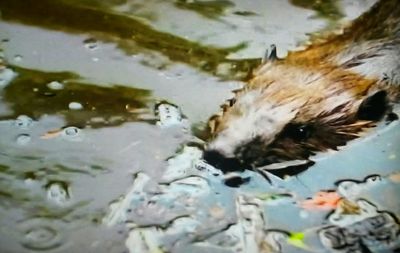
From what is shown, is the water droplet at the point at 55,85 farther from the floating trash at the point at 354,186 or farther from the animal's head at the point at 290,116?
the floating trash at the point at 354,186

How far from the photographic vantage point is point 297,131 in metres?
0.88

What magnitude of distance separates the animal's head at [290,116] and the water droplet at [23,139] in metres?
0.23

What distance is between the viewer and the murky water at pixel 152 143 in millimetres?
778

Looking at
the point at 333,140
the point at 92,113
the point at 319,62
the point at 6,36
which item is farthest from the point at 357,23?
the point at 6,36

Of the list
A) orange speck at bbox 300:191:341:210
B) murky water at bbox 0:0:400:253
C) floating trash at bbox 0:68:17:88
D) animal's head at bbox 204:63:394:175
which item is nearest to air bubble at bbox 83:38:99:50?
murky water at bbox 0:0:400:253

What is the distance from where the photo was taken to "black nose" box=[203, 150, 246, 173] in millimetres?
847

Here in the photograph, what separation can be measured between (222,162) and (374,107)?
0.74 ft

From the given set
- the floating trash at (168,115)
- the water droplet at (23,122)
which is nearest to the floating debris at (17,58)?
the water droplet at (23,122)

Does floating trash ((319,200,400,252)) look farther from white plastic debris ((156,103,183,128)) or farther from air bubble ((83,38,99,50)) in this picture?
air bubble ((83,38,99,50))

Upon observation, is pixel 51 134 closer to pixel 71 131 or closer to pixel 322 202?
pixel 71 131

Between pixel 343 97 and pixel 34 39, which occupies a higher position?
pixel 34 39

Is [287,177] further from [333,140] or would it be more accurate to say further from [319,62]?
[319,62]

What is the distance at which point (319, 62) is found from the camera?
3.05 feet

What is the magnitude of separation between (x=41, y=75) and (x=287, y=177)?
371 millimetres
